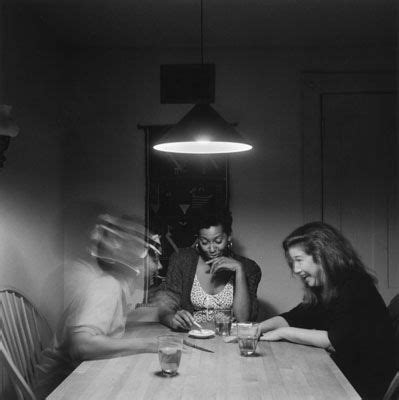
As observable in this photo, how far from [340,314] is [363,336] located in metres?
0.12

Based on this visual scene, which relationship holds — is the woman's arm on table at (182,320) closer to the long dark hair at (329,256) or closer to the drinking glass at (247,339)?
the drinking glass at (247,339)

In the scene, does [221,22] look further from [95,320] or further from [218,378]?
[218,378]

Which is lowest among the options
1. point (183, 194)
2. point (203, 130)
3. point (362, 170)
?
point (183, 194)

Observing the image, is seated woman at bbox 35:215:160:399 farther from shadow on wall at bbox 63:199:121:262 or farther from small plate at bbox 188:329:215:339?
shadow on wall at bbox 63:199:121:262

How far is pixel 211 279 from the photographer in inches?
117

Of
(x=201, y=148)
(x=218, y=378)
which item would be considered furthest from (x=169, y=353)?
(x=201, y=148)

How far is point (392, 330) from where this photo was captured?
2.05 metres

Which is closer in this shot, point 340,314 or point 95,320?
point 95,320

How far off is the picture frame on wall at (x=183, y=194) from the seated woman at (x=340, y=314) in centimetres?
134

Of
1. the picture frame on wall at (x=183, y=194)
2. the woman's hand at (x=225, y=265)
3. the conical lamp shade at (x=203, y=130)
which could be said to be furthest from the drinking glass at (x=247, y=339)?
the picture frame on wall at (x=183, y=194)

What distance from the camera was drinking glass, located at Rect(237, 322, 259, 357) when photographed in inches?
72.7

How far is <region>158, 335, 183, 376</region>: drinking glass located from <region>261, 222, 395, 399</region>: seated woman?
57 centimetres

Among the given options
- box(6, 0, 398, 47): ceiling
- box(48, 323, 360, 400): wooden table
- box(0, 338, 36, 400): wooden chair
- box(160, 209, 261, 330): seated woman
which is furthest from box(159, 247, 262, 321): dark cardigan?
box(6, 0, 398, 47): ceiling

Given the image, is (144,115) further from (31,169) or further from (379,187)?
(379,187)
